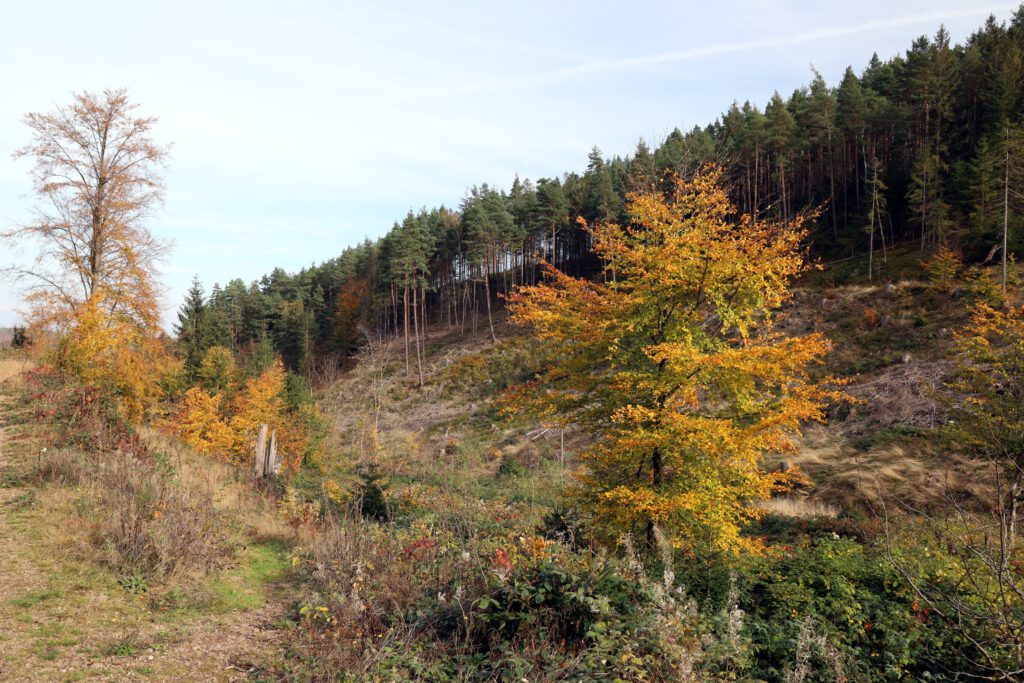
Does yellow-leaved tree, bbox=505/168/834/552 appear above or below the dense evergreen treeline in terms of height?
below

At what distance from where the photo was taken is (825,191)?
5303 centimetres

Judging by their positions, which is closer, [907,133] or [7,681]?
[7,681]

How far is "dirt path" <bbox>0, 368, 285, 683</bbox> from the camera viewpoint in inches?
214

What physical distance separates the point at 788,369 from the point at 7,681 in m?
11.0

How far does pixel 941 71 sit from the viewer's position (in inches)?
1745

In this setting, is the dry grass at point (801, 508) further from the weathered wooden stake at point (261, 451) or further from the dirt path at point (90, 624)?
the weathered wooden stake at point (261, 451)

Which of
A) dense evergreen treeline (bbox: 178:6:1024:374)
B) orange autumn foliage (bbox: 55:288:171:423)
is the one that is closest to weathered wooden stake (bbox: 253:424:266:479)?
orange autumn foliage (bbox: 55:288:171:423)

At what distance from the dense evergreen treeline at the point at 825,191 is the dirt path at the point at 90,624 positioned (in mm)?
28414

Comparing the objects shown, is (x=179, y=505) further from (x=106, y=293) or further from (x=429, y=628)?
(x=106, y=293)

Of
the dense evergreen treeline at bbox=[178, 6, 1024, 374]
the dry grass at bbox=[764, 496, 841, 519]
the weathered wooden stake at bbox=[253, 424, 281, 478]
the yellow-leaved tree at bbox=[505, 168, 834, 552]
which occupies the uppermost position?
the dense evergreen treeline at bbox=[178, 6, 1024, 374]

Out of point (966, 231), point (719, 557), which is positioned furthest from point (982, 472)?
point (966, 231)

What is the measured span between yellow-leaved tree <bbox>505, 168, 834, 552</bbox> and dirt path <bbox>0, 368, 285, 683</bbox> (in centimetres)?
536

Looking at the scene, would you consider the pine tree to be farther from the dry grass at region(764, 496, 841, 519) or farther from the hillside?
the dry grass at region(764, 496, 841, 519)

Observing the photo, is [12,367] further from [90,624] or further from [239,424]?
[90,624]
